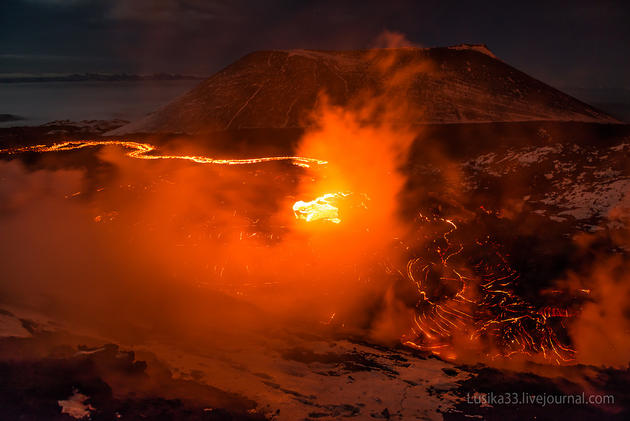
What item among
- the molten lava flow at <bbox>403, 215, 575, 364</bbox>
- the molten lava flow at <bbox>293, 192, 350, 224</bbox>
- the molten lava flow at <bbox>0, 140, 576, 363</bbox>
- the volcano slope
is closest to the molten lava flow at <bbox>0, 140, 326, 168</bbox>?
the volcano slope

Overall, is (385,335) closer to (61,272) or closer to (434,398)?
(434,398)

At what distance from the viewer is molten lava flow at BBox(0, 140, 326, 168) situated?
799 cm

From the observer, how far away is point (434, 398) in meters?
3.49

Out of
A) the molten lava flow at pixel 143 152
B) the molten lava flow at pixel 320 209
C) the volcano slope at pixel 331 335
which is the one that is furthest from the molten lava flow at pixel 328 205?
the molten lava flow at pixel 143 152

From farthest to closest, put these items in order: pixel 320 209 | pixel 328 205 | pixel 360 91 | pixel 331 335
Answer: pixel 360 91
pixel 328 205
pixel 320 209
pixel 331 335

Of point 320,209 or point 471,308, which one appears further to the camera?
point 320,209

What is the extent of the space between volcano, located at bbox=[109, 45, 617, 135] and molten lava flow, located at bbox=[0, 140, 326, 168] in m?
0.98

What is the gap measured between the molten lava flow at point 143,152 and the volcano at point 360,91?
38.6 inches

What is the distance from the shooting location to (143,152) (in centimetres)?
909

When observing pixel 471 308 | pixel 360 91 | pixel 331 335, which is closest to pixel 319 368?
pixel 331 335

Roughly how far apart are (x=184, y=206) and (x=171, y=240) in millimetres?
818

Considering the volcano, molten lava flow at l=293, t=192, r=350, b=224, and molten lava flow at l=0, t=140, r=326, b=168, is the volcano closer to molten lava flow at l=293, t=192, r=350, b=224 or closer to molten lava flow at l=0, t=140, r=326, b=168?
molten lava flow at l=0, t=140, r=326, b=168

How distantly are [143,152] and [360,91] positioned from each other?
4.98 m

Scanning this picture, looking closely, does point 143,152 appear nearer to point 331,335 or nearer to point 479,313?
point 331,335
